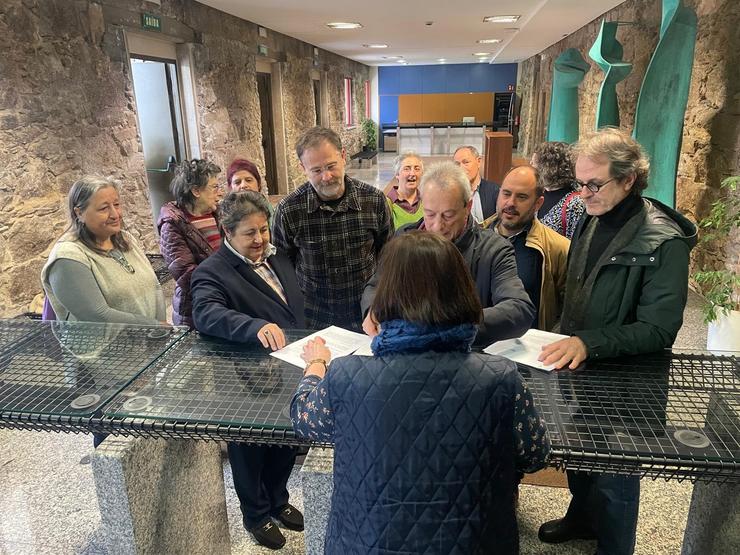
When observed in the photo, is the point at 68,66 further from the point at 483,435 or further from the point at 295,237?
the point at 483,435

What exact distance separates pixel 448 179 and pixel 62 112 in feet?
10.3

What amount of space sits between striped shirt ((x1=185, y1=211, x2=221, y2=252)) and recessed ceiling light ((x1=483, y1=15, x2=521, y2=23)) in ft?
18.1

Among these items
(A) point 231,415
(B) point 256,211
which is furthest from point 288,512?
(B) point 256,211

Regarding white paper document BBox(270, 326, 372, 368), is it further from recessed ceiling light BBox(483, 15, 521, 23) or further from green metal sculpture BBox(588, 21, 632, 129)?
recessed ceiling light BBox(483, 15, 521, 23)

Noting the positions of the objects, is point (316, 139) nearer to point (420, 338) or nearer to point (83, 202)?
Result: point (83, 202)

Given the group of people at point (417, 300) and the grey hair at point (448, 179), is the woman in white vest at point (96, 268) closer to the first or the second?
the group of people at point (417, 300)

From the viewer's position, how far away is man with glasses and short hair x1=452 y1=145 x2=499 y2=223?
10.3ft

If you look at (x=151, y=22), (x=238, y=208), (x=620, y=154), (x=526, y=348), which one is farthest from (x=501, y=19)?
(x=526, y=348)

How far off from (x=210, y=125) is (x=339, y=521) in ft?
17.5

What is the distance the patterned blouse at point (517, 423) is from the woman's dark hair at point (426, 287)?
167 millimetres

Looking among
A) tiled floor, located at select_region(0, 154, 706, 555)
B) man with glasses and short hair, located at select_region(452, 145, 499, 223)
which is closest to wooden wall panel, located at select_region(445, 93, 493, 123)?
man with glasses and short hair, located at select_region(452, 145, 499, 223)

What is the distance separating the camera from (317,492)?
4.05ft

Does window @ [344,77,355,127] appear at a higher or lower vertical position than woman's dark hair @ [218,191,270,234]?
higher

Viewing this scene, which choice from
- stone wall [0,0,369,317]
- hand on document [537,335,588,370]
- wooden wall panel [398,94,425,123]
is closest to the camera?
hand on document [537,335,588,370]
